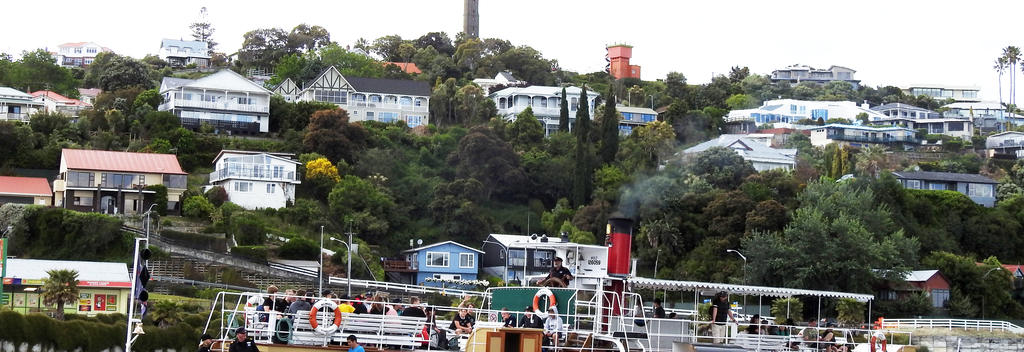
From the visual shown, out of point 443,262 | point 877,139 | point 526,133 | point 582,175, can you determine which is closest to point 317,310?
point 443,262

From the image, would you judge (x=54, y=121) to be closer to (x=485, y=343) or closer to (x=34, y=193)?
(x=34, y=193)

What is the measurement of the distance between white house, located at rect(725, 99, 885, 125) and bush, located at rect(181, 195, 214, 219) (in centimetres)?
7058

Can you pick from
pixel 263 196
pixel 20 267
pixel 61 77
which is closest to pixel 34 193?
pixel 263 196

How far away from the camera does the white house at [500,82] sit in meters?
133

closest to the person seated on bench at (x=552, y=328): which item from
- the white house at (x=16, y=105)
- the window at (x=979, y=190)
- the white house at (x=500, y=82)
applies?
the window at (x=979, y=190)

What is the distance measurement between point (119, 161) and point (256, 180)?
8.28m

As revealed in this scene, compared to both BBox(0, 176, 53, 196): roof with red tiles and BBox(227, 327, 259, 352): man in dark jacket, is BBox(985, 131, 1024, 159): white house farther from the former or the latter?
BBox(227, 327, 259, 352): man in dark jacket

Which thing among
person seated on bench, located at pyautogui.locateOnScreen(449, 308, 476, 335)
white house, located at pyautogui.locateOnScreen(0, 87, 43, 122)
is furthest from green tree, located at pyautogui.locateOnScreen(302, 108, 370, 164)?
person seated on bench, located at pyautogui.locateOnScreen(449, 308, 476, 335)

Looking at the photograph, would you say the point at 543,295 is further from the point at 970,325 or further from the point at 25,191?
the point at 25,191

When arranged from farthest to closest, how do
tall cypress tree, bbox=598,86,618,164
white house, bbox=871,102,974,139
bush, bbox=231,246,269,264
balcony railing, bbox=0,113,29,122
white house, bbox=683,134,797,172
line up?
white house, bbox=871,102,974,139
white house, bbox=683,134,797,172
balcony railing, bbox=0,113,29,122
tall cypress tree, bbox=598,86,618,164
bush, bbox=231,246,269,264

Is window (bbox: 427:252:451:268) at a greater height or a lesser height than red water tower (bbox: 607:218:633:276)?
lesser

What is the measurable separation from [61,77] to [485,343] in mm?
107786

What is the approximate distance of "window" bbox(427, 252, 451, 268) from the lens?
80.8 metres

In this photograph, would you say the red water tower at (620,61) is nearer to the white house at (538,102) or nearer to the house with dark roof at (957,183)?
the white house at (538,102)
